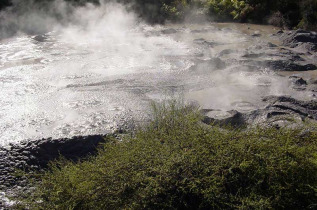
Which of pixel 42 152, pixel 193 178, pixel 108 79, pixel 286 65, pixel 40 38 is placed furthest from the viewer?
pixel 40 38

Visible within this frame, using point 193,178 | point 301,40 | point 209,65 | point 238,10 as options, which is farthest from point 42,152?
point 238,10

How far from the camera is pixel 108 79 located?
659 centimetres

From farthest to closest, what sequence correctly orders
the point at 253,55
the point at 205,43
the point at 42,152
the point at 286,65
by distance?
the point at 205,43
the point at 253,55
the point at 286,65
the point at 42,152

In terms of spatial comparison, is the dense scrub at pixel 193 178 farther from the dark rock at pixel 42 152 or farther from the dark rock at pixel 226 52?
the dark rock at pixel 226 52

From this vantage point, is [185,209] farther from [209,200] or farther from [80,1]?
[80,1]

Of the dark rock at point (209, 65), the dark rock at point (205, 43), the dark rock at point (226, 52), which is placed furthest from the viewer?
the dark rock at point (205, 43)

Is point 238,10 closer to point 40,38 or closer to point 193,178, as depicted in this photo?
point 40,38

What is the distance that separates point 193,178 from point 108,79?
407cm

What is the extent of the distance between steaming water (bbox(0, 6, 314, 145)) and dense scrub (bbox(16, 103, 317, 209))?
57.6 inches


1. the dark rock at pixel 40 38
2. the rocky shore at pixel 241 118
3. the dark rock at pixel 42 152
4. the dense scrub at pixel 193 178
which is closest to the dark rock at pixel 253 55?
the rocky shore at pixel 241 118

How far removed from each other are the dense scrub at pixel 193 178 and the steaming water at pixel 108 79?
1463mm

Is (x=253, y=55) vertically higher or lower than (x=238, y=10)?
lower

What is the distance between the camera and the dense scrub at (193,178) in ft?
9.25

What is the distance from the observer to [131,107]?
5.25 meters
